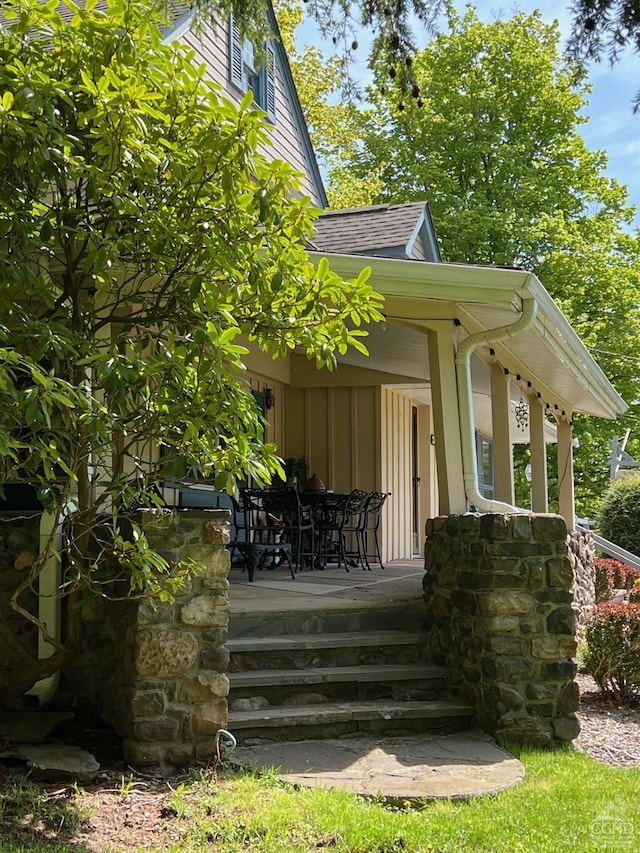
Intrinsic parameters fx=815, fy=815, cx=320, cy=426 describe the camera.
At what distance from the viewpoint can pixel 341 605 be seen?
5.57 meters

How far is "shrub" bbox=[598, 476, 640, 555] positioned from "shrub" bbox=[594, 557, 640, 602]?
2830 millimetres

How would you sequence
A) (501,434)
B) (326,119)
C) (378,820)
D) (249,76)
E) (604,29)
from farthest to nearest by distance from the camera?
(326,119), (249,76), (501,434), (604,29), (378,820)

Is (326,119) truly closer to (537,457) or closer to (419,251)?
(419,251)

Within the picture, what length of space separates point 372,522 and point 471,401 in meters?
3.87

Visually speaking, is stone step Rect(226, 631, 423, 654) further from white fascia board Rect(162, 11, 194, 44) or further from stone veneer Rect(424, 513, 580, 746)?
white fascia board Rect(162, 11, 194, 44)

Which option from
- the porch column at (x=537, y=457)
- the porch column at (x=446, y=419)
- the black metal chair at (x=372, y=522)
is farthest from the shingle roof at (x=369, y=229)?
the porch column at (x=446, y=419)

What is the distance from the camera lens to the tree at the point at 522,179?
18.6m

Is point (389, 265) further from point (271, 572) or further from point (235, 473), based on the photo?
point (271, 572)

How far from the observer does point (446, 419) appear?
5887 millimetres

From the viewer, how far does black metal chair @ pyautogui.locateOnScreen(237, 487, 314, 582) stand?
280 inches

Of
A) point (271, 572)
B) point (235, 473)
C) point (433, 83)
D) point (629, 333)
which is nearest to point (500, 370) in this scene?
point (271, 572)

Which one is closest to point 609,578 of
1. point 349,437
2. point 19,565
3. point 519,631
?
point 349,437

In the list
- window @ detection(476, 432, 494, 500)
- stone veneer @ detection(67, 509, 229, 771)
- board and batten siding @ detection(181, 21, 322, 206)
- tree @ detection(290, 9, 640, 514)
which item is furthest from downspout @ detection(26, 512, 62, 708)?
tree @ detection(290, 9, 640, 514)

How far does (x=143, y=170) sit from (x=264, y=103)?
778 centimetres
